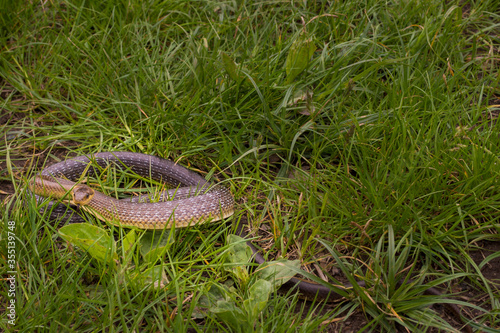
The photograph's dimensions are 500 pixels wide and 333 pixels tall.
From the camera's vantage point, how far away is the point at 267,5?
17.2 ft

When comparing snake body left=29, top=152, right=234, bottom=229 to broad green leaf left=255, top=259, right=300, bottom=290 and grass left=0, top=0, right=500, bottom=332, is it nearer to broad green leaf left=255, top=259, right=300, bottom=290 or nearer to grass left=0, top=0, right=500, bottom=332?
grass left=0, top=0, right=500, bottom=332

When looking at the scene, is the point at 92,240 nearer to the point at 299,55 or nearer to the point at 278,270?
the point at 278,270

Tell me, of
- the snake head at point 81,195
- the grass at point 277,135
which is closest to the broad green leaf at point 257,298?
the grass at point 277,135

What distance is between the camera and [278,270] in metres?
3.26

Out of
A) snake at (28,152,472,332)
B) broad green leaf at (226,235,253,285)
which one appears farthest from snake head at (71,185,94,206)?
broad green leaf at (226,235,253,285)

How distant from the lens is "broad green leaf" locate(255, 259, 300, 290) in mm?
3219

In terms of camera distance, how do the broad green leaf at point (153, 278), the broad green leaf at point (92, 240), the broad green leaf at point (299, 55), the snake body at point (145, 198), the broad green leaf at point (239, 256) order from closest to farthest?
the broad green leaf at point (153, 278) < the broad green leaf at point (92, 240) < the broad green leaf at point (239, 256) < the snake body at point (145, 198) < the broad green leaf at point (299, 55)

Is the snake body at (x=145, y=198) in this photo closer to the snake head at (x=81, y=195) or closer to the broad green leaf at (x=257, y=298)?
the snake head at (x=81, y=195)

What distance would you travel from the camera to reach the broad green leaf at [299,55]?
420cm

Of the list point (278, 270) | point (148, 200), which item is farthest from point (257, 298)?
point (148, 200)

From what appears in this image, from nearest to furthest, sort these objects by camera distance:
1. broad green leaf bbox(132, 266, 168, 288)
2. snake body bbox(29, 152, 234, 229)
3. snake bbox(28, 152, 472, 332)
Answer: broad green leaf bbox(132, 266, 168, 288)
snake bbox(28, 152, 472, 332)
snake body bbox(29, 152, 234, 229)

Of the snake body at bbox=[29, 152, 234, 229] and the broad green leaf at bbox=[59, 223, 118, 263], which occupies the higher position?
the broad green leaf at bbox=[59, 223, 118, 263]

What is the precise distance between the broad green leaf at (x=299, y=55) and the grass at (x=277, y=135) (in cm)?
5

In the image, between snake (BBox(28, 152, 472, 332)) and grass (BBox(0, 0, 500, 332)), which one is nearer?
grass (BBox(0, 0, 500, 332))
